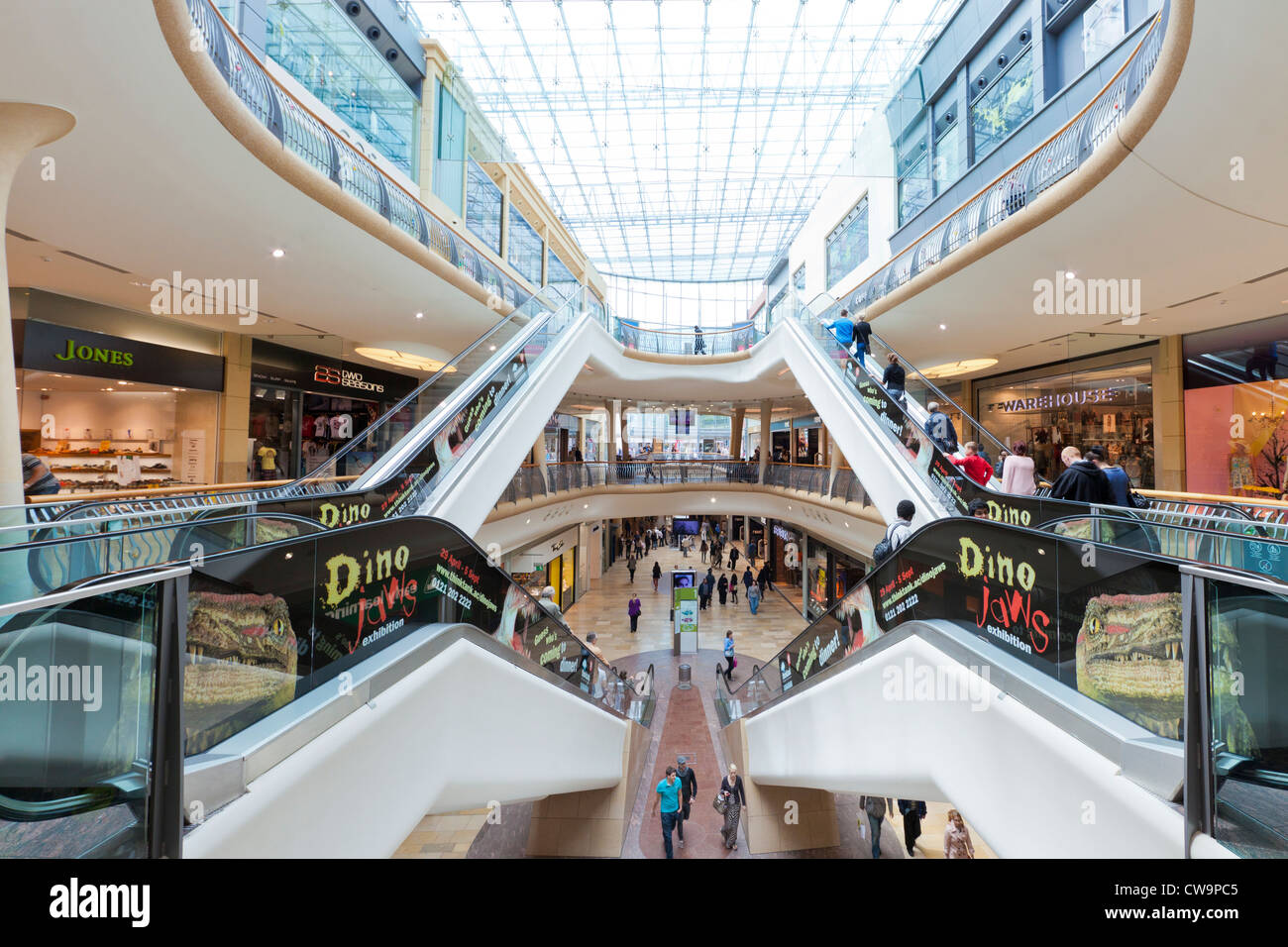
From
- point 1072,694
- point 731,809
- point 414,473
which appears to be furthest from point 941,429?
point 414,473

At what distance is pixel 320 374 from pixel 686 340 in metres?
11.2

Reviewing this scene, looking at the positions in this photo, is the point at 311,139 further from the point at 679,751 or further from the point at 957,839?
the point at 957,839

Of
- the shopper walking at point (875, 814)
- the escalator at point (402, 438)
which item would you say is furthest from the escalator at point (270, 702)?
the shopper walking at point (875, 814)

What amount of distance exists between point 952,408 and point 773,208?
827 inches

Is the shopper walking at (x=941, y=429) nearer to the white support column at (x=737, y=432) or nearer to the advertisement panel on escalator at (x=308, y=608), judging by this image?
the advertisement panel on escalator at (x=308, y=608)

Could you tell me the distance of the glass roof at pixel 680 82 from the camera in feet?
44.9

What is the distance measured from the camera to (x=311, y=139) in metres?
7.02

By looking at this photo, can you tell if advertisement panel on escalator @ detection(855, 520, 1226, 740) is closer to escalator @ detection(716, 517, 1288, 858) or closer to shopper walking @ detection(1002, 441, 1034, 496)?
escalator @ detection(716, 517, 1288, 858)

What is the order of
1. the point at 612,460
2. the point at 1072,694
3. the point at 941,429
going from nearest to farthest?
1. the point at 1072,694
2. the point at 941,429
3. the point at 612,460

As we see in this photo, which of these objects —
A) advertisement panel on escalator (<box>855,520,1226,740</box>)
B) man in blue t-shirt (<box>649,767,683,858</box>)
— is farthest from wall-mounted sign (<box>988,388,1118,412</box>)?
man in blue t-shirt (<box>649,767,683,858</box>)

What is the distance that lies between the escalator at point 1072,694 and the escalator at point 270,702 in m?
3.09

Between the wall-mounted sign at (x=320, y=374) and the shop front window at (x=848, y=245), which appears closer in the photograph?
the wall-mounted sign at (x=320, y=374)

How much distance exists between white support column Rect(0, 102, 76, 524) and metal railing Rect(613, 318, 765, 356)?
14.0 m

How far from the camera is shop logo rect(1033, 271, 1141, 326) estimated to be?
8414mm
